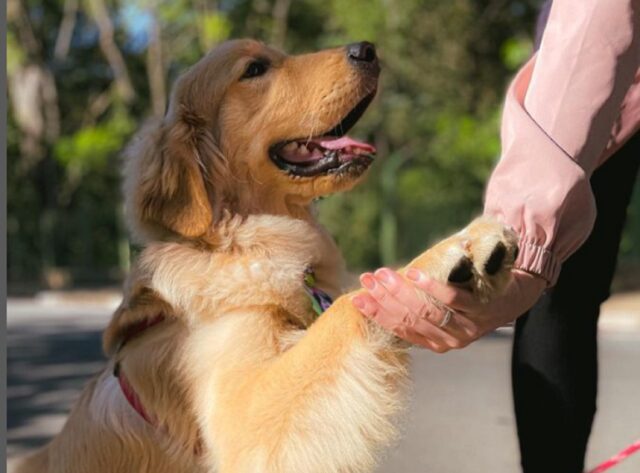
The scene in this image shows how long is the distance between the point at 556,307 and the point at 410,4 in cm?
1999

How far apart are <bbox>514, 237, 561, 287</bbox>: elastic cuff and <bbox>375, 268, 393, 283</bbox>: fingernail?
0.25 m

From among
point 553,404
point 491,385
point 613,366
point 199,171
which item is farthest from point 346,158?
point 613,366

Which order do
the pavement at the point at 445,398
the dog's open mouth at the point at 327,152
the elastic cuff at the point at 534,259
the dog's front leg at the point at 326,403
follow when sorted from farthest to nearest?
the pavement at the point at 445,398, the dog's open mouth at the point at 327,152, the dog's front leg at the point at 326,403, the elastic cuff at the point at 534,259

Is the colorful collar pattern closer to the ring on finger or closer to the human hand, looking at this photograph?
the human hand

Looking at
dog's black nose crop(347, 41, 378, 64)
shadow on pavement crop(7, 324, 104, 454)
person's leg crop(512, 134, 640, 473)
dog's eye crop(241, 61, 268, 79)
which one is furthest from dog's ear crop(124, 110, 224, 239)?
shadow on pavement crop(7, 324, 104, 454)

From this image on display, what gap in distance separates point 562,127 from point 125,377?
136 centimetres

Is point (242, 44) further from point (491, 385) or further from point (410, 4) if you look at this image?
point (410, 4)

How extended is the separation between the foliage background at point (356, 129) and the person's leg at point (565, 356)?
1536cm

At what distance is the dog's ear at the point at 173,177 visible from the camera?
8.82ft

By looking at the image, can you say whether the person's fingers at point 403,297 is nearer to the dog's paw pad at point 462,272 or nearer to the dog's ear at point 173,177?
the dog's paw pad at point 462,272

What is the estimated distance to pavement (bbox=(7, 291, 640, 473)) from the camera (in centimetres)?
518

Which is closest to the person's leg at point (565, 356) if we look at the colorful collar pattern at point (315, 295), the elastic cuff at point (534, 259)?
the colorful collar pattern at point (315, 295)


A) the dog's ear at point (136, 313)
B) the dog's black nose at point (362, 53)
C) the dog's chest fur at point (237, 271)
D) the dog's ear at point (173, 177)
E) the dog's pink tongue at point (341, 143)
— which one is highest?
the dog's black nose at point (362, 53)

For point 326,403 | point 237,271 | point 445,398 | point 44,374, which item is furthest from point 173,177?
point 44,374
